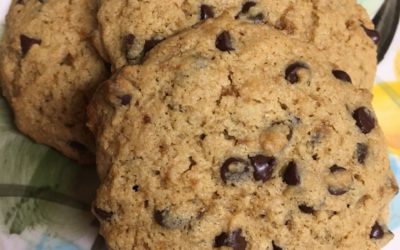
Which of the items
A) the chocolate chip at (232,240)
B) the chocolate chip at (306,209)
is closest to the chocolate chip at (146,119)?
the chocolate chip at (232,240)

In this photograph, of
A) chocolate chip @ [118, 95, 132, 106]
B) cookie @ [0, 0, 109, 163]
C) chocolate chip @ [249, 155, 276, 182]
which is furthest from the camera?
cookie @ [0, 0, 109, 163]

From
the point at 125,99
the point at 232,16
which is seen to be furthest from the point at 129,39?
the point at 232,16

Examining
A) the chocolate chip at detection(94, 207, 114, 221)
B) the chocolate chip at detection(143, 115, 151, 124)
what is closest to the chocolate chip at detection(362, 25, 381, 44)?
the chocolate chip at detection(143, 115, 151, 124)

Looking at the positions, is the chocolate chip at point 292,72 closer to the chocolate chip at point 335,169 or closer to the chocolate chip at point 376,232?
the chocolate chip at point 335,169

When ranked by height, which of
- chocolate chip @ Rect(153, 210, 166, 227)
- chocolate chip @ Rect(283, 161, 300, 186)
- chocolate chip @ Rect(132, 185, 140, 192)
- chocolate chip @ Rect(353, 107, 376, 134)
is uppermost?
chocolate chip @ Rect(353, 107, 376, 134)

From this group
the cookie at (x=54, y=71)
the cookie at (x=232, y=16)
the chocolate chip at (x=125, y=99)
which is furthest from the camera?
the cookie at (x=54, y=71)

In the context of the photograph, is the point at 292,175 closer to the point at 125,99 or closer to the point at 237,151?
the point at 237,151

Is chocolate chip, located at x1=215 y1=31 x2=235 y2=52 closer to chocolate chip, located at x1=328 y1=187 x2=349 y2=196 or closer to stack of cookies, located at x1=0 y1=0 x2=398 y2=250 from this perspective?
stack of cookies, located at x1=0 y1=0 x2=398 y2=250

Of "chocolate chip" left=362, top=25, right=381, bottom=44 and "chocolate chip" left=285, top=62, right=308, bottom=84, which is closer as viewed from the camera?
"chocolate chip" left=285, top=62, right=308, bottom=84
